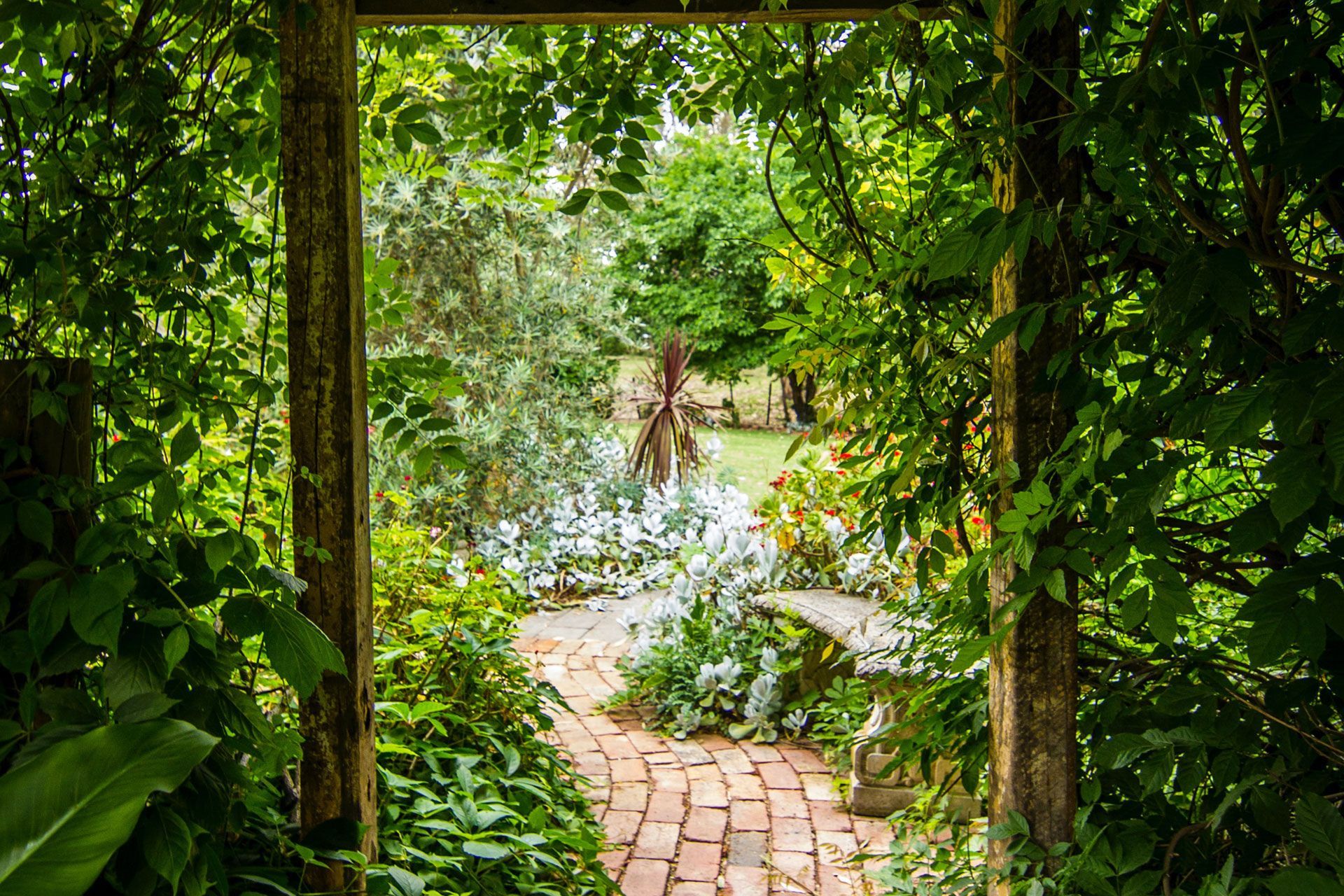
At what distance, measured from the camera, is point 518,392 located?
691 cm

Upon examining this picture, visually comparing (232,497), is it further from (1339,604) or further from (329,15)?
(1339,604)

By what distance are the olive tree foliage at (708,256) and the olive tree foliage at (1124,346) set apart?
9922 millimetres

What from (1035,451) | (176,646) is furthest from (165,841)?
(1035,451)

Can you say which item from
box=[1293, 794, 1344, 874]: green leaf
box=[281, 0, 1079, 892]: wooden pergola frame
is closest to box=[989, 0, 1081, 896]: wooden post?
box=[281, 0, 1079, 892]: wooden pergola frame

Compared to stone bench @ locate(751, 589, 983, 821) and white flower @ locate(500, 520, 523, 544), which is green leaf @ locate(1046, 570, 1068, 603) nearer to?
stone bench @ locate(751, 589, 983, 821)

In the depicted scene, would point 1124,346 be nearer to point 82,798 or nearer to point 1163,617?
point 1163,617

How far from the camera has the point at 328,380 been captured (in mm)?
2041

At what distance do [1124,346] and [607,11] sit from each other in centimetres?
128

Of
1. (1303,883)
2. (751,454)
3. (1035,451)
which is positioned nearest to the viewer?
(1303,883)

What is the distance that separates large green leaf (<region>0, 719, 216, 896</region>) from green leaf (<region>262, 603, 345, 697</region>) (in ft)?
1.14

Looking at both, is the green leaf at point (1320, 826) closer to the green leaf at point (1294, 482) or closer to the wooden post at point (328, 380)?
the green leaf at point (1294, 482)

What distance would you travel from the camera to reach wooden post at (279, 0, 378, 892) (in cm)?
199

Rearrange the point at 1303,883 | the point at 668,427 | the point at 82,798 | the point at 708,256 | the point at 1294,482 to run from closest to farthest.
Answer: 1. the point at 82,798
2. the point at 1294,482
3. the point at 1303,883
4. the point at 668,427
5. the point at 708,256

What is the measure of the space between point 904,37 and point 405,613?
8.93 ft
